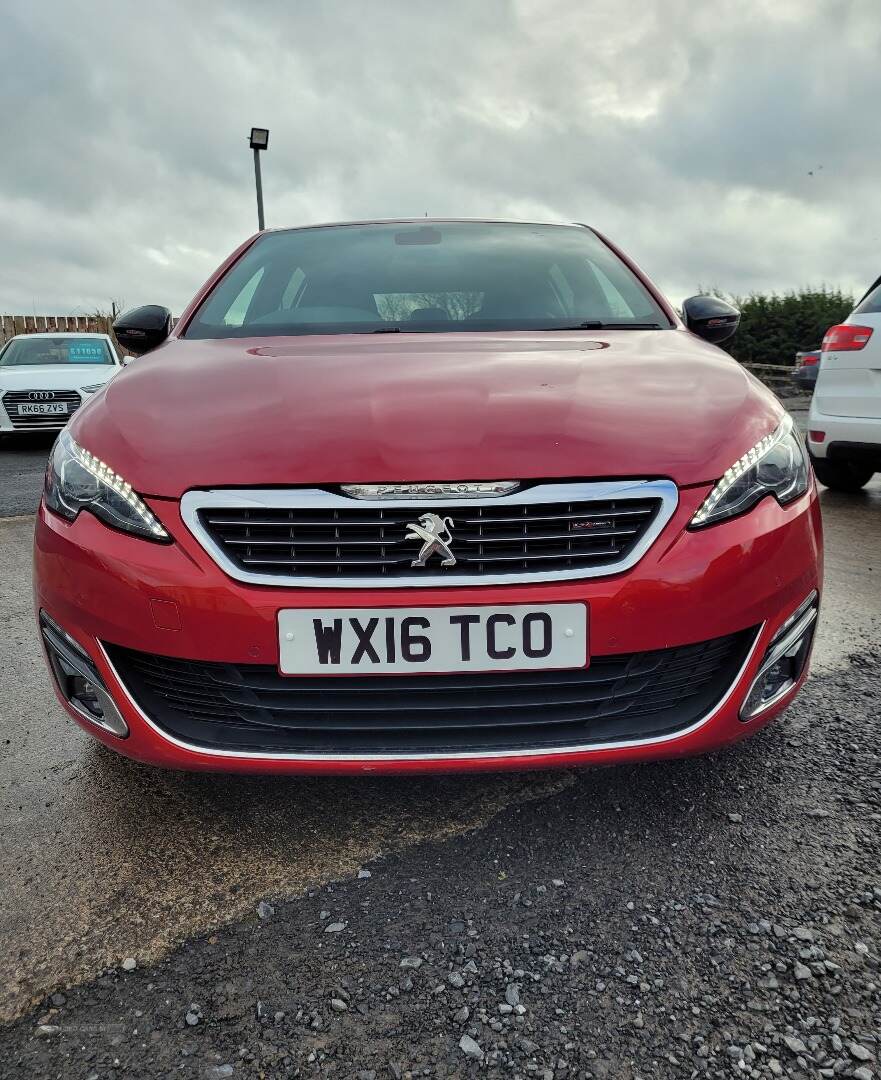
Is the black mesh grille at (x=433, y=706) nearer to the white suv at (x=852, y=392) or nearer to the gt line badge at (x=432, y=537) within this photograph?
the gt line badge at (x=432, y=537)

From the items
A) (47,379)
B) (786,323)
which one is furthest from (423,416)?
(786,323)

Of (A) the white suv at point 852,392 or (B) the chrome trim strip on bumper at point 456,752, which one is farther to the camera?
(A) the white suv at point 852,392

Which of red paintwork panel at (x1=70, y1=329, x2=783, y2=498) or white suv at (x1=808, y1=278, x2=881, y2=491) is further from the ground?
red paintwork panel at (x1=70, y1=329, x2=783, y2=498)

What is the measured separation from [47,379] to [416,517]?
9.19m

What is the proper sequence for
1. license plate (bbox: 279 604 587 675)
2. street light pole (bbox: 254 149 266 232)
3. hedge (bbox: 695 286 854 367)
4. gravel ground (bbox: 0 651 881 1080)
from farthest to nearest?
hedge (bbox: 695 286 854 367), street light pole (bbox: 254 149 266 232), license plate (bbox: 279 604 587 675), gravel ground (bbox: 0 651 881 1080)

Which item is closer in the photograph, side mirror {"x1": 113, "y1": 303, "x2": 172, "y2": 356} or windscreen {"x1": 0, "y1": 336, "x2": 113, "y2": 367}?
side mirror {"x1": 113, "y1": 303, "x2": 172, "y2": 356}

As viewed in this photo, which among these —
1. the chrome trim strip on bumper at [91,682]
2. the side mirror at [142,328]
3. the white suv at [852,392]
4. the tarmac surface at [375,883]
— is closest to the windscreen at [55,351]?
the white suv at [852,392]

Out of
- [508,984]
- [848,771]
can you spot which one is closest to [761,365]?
[848,771]

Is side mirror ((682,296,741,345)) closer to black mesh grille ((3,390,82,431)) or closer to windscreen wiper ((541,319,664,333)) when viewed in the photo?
windscreen wiper ((541,319,664,333))

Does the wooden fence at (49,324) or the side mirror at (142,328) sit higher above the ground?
the side mirror at (142,328)

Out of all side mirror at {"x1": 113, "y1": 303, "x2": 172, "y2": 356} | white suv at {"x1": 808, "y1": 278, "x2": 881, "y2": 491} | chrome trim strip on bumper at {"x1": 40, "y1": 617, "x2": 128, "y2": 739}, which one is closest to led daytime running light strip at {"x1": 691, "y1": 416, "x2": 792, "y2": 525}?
chrome trim strip on bumper at {"x1": 40, "y1": 617, "x2": 128, "y2": 739}

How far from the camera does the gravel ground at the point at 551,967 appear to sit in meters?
1.25

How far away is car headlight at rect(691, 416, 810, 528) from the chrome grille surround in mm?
120

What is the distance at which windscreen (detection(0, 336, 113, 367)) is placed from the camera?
10.6 metres
